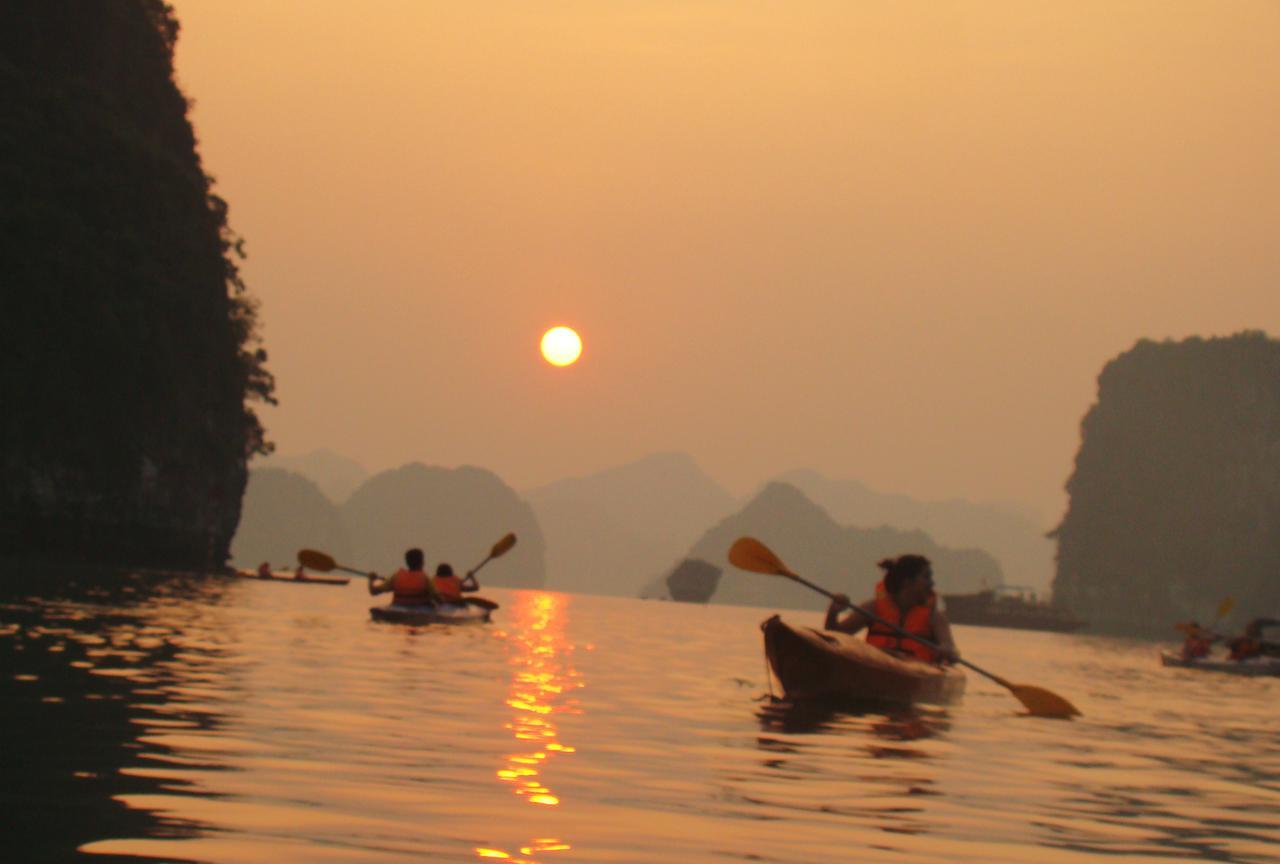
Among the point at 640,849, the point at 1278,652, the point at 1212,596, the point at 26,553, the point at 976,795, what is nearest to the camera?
the point at 640,849

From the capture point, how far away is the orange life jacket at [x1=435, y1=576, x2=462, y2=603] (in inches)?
1273

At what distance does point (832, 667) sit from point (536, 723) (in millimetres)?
4040

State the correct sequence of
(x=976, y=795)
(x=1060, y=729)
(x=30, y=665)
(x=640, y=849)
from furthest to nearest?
1. (x=1060, y=729)
2. (x=30, y=665)
3. (x=976, y=795)
4. (x=640, y=849)

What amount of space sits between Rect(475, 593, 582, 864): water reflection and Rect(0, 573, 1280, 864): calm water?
0.04m

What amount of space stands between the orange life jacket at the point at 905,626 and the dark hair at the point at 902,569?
0.26 meters

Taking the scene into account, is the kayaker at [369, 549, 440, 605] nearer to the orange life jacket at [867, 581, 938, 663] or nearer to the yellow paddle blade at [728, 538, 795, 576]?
the yellow paddle blade at [728, 538, 795, 576]

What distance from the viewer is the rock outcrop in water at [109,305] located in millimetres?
54031

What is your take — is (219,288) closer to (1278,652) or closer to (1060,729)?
(1278,652)

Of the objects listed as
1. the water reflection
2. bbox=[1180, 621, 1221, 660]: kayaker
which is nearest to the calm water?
the water reflection

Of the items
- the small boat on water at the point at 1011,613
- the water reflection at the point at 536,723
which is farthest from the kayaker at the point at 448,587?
the small boat on water at the point at 1011,613

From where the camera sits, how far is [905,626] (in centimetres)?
1900

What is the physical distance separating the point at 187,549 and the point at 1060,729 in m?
58.2

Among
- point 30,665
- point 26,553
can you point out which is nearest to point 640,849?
point 30,665

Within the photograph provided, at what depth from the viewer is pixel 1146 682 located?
110 feet
